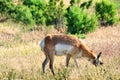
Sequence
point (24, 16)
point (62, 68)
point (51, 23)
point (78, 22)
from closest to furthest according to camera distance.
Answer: point (62, 68) < point (78, 22) < point (24, 16) < point (51, 23)

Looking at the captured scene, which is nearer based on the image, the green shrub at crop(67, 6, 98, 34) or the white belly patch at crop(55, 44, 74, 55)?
the white belly patch at crop(55, 44, 74, 55)

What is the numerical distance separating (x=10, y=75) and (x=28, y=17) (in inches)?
1225

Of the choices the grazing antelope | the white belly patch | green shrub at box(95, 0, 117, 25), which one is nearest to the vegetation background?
green shrub at box(95, 0, 117, 25)

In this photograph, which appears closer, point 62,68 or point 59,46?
point 62,68

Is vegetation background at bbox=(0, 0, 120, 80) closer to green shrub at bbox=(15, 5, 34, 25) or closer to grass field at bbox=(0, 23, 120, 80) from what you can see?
green shrub at bbox=(15, 5, 34, 25)

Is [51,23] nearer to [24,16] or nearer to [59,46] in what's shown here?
[24,16]

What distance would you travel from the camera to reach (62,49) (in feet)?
43.6

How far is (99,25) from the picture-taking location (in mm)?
41438

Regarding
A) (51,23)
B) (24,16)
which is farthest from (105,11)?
(24,16)

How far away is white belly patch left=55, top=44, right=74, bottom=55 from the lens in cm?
1325

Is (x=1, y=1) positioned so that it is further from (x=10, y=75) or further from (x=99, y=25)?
(x=10, y=75)

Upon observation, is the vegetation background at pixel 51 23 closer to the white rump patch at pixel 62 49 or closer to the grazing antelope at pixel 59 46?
the grazing antelope at pixel 59 46

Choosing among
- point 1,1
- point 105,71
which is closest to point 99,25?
point 1,1

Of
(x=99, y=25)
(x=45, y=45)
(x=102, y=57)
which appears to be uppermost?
(x=45, y=45)
